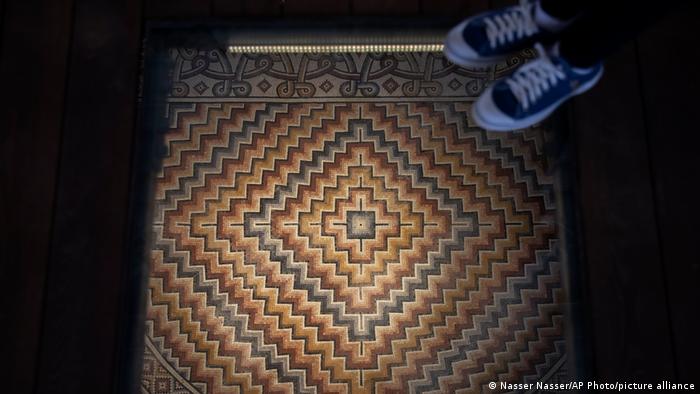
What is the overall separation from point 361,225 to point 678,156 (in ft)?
2.84

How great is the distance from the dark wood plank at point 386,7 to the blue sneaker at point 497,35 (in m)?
0.43

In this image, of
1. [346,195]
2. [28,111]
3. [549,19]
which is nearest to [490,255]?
[346,195]

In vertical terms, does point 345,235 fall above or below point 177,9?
below

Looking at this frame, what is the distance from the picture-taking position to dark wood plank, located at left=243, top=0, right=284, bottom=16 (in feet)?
4.70

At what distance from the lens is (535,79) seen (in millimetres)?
979

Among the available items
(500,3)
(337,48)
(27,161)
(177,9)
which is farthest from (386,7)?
(27,161)

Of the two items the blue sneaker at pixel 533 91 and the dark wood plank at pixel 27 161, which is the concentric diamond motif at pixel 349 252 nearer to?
the dark wood plank at pixel 27 161

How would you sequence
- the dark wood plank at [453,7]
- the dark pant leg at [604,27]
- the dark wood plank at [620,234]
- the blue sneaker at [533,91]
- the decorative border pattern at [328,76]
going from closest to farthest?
1. the dark pant leg at [604,27]
2. the blue sneaker at [533,91]
3. the dark wood plank at [620,234]
4. the dark wood plank at [453,7]
5. the decorative border pattern at [328,76]

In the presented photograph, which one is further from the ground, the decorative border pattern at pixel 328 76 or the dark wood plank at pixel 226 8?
the dark wood plank at pixel 226 8

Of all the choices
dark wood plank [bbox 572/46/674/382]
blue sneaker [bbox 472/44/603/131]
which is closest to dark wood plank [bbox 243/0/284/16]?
blue sneaker [bbox 472/44/603/131]

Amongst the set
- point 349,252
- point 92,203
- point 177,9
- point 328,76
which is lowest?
point 349,252

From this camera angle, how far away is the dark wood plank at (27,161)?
1296mm

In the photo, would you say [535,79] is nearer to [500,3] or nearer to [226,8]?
[500,3]

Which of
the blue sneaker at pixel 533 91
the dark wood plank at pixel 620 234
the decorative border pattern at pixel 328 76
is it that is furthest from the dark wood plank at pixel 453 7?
the blue sneaker at pixel 533 91
